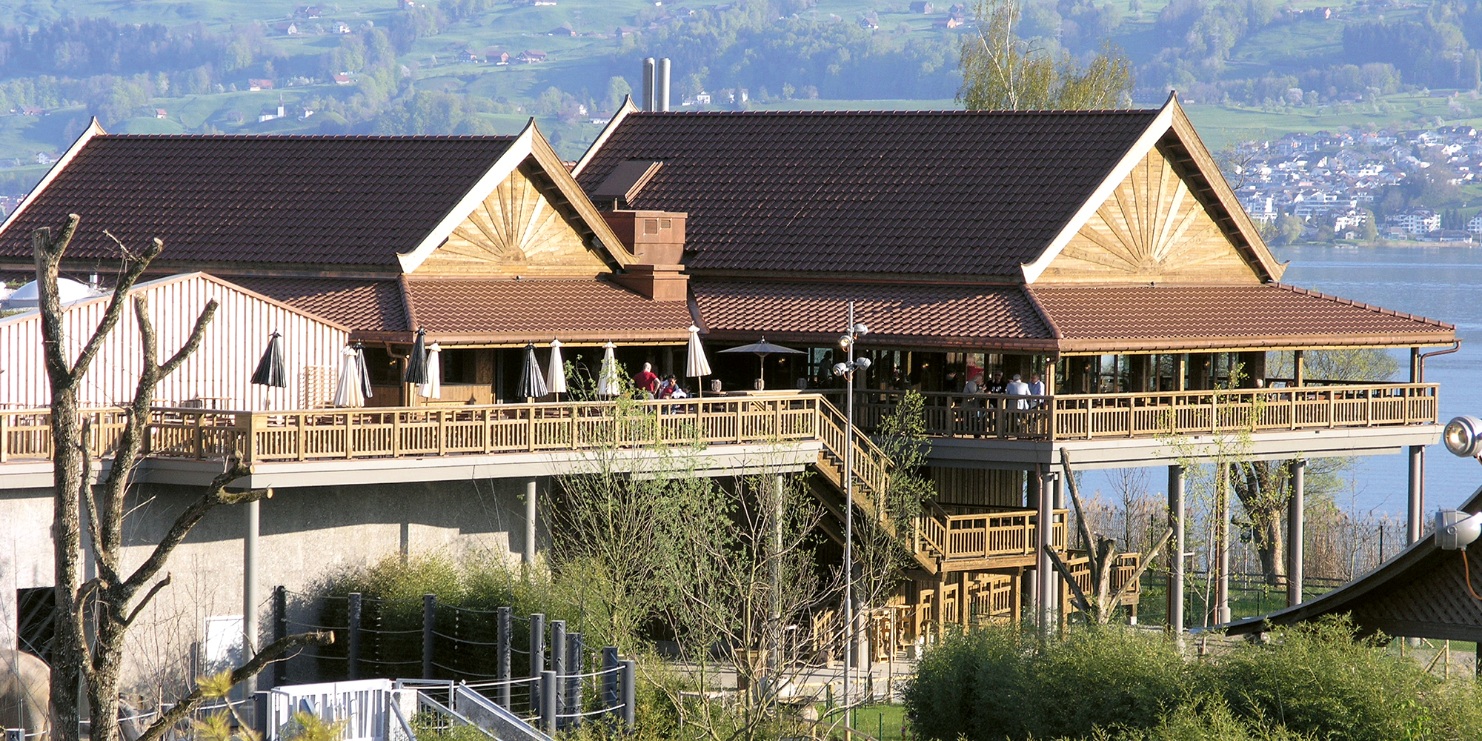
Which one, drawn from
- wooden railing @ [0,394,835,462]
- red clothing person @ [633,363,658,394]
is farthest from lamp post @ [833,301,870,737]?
red clothing person @ [633,363,658,394]

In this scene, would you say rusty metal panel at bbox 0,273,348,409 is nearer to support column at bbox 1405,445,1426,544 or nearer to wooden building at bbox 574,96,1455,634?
wooden building at bbox 574,96,1455,634

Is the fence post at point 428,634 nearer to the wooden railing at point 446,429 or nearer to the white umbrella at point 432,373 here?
the wooden railing at point 446,429

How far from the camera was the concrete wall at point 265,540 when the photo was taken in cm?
3136

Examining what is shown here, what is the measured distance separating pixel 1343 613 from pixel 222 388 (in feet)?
61.1

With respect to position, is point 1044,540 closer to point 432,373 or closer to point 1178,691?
point 432,373

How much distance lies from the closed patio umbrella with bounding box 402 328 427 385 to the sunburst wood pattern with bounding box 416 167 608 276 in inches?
188

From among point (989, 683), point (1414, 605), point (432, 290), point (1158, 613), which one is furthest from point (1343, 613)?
point (1158, 613)

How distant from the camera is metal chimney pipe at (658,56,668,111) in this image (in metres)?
56.3

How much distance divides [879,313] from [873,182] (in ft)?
16.8

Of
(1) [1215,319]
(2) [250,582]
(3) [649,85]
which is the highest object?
(3) [649,85]

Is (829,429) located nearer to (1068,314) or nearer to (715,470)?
(715,470)

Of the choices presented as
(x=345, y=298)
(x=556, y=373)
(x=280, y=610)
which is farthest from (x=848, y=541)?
(x=345, y=298)

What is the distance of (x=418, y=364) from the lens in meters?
35.1

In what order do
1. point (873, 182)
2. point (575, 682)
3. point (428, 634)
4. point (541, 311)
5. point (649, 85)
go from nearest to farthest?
point (575, 682) < point (428, 634) < point (541, 311) < point (873, 182) < point (649, 85)
